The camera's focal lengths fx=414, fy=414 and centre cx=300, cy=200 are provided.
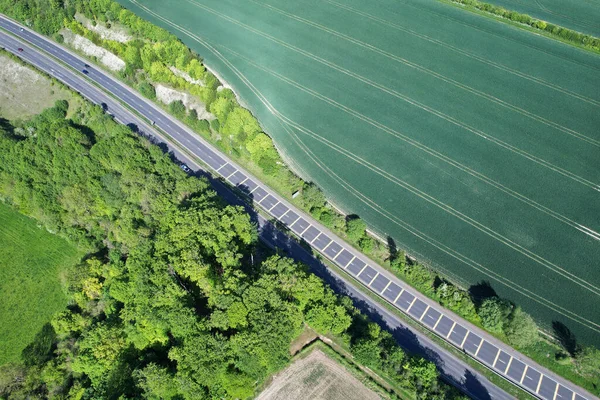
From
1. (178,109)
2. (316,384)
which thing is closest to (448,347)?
(316,384)

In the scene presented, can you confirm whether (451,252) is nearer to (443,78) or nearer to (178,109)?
(443,78)

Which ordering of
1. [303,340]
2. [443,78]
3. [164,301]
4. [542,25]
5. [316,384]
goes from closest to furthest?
[316,384] → [164,301] → [303,340] → [443,78] → [542,25]

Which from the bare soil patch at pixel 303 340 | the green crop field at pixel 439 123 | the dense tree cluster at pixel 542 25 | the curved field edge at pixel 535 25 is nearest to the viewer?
the bare soil patch at pixel 303 340

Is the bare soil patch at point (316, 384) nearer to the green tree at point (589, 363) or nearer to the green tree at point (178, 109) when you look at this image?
the green tree at point (589, 363)

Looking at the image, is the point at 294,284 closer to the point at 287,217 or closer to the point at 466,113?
the point at 287,217

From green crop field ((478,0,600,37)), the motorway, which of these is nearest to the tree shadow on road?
the motorway

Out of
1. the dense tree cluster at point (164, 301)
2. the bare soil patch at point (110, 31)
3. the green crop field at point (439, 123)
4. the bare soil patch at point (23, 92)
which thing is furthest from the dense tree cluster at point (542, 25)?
the bare soil patch at point (23, 92)

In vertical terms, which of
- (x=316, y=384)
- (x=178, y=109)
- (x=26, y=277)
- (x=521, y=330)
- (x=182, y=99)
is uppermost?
(x=182, y=99)
